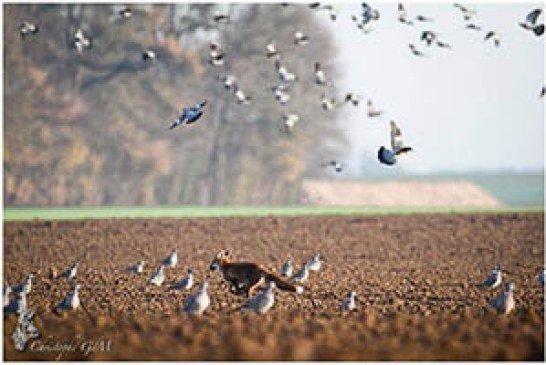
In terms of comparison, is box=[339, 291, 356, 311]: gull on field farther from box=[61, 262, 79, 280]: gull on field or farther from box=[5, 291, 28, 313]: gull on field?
box=[61, 262, 79, 280]: gull on field

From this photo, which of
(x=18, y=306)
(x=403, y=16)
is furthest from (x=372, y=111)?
(x=18, y=306)

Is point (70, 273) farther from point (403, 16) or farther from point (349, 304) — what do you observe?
point (403, 16)

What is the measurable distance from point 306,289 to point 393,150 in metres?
3.70

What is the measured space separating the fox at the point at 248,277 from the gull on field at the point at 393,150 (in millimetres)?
2485

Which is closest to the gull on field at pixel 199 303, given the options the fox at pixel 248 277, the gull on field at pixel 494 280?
the fox at pixel 248 277

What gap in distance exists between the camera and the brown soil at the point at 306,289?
12.4 m

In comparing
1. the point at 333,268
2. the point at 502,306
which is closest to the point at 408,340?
the point at 502,306

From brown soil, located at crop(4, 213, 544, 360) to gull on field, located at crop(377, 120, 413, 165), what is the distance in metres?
2.32

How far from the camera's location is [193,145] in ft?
206

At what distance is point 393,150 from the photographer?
707 inches

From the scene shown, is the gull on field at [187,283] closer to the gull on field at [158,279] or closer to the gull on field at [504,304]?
the gull on field at [158,279]

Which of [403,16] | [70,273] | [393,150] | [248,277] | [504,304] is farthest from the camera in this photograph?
[403,16]

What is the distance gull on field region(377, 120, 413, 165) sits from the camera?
17.9m

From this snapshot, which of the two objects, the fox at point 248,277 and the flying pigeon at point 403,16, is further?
the flying pigeon at point 403,16
